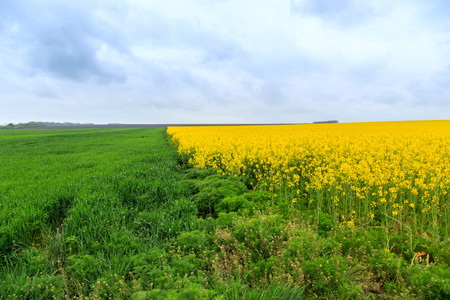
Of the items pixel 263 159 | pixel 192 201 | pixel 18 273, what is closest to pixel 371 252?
pixel 192 201

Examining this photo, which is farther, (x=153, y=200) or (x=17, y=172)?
(x=17, y=172)

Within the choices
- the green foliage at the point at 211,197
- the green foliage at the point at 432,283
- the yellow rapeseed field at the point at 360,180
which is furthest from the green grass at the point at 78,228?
the green foliage at the point at 432,283

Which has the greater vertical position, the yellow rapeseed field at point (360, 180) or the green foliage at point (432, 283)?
the yellow rapeseed field at point (360, 180)

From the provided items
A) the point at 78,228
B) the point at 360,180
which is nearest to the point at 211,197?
the point at 78,228

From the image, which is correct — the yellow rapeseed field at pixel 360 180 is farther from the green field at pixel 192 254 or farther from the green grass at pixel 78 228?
the green grass at pixel 78 228

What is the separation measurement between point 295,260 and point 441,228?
3794mm

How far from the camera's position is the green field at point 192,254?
256 centimetres

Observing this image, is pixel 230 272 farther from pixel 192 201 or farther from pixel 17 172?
pixel 17 172

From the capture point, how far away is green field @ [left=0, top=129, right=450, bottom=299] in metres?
2.56

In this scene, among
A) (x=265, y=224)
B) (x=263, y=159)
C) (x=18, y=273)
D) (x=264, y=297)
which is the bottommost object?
(x=18, y=273)

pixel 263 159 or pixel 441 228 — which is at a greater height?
pixel 263 159

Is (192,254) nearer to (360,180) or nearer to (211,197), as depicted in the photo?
(211,197)

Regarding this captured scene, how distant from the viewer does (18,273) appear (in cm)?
307

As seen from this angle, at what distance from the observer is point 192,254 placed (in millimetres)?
3027
